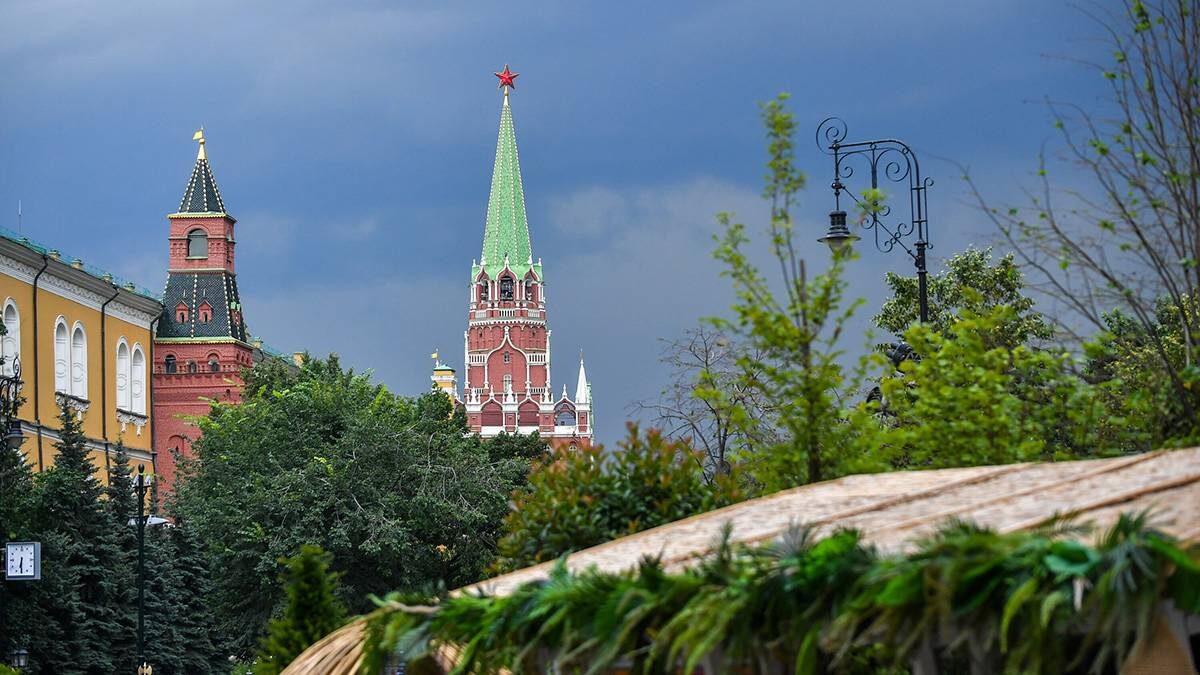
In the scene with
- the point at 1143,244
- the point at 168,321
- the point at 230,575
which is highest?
the point at 168,321

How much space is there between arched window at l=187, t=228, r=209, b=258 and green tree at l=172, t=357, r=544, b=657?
4564 cm

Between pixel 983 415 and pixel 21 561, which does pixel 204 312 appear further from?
pixel 983 415

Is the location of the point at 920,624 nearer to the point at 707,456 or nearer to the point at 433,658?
the point at 433,658

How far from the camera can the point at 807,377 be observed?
562 inches

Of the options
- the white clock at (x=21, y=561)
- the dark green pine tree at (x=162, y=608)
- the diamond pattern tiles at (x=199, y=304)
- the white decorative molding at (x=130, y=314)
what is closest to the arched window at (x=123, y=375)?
the white decorative molding at (x=130, y=314)

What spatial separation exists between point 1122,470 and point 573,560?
10.4 feet

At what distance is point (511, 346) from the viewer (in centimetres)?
18375

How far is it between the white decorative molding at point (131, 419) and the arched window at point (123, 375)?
0.36m

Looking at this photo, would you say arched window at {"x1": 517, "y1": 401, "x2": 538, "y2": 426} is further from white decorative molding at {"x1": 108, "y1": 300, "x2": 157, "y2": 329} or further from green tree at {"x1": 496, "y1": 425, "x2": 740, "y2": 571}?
green tree at {"x1": 496, "y1": 425, "x2": 740, "y2": 571}

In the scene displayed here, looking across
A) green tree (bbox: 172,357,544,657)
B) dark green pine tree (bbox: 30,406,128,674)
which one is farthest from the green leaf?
green tree (bbox: 172,357,544,657)

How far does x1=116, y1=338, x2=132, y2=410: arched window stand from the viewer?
83562 mm

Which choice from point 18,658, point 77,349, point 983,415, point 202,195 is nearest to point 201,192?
point 202,195

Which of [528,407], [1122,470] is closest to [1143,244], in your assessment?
[1122,470]

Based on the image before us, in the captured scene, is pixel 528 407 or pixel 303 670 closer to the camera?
pixel 303 670
